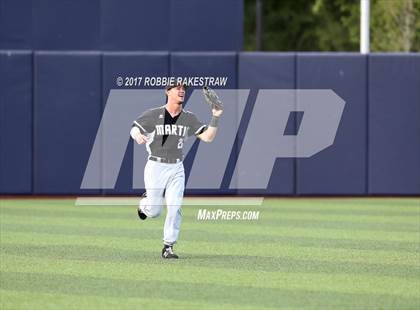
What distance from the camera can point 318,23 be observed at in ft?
138

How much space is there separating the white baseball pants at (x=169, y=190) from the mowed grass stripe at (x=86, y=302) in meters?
2.38

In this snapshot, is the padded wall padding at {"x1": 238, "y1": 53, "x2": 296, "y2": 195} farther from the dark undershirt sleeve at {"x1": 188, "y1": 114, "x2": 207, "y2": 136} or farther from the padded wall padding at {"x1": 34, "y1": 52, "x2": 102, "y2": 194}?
the dark undershirt sleeve at {"x1": 188, "y1": 114, "x2": 207, "y2": 136}

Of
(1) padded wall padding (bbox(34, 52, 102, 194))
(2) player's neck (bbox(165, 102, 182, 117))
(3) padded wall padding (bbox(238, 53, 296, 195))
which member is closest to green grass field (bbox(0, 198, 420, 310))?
(2) player's neck (bbox(165, 102, 182, 117))

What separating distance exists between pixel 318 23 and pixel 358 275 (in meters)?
31.3

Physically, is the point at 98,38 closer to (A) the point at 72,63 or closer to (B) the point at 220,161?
(A) the point at 72,63

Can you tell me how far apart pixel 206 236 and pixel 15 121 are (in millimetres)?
6923

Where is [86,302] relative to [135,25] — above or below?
below

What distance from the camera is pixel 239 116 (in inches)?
846

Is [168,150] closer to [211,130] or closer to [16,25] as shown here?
[211,130]

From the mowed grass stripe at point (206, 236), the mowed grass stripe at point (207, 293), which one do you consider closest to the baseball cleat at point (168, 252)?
the mowed grass stripe at point (207, 293)

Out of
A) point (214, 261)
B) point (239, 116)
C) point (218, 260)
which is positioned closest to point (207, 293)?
point (214, 261)

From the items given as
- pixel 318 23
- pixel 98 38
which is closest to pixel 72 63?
pixel 98 38

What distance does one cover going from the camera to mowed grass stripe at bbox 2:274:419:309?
968 cm

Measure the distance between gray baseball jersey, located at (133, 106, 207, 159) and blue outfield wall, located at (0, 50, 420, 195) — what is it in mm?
8115
